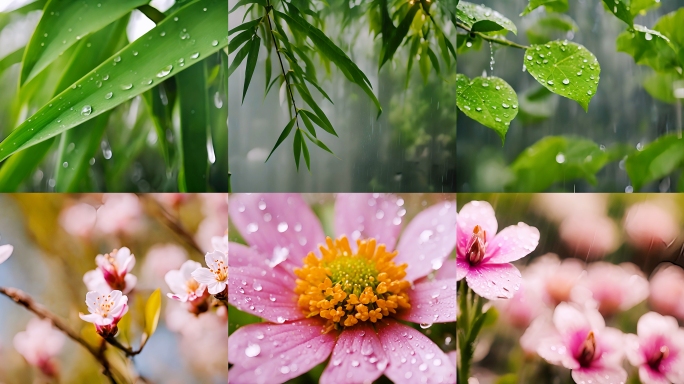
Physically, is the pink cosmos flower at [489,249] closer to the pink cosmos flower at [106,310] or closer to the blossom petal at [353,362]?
the blossom petal at [353,362]

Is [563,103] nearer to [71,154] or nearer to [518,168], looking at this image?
[518,168]

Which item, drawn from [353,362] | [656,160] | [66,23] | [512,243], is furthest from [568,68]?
[66,23]

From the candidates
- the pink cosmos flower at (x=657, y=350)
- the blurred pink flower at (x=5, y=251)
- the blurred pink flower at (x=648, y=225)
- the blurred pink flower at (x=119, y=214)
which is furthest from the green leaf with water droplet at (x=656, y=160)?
the blurred pink flower at (x=5, y=251)

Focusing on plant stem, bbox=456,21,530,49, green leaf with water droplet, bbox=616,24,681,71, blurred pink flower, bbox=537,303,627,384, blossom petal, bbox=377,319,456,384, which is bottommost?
blurred pink flower, bbox=537,303,627,384

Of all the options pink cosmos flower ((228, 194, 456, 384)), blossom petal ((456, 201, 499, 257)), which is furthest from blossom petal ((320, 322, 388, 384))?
blossom petal ((456, 201, 499, 257))

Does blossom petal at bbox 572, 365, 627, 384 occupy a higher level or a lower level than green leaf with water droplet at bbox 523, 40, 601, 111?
lower

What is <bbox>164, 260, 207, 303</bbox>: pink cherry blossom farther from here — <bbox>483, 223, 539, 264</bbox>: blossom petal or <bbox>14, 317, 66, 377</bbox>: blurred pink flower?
<bbox>483, 223, 539, 264</bbox>: blossom petal
